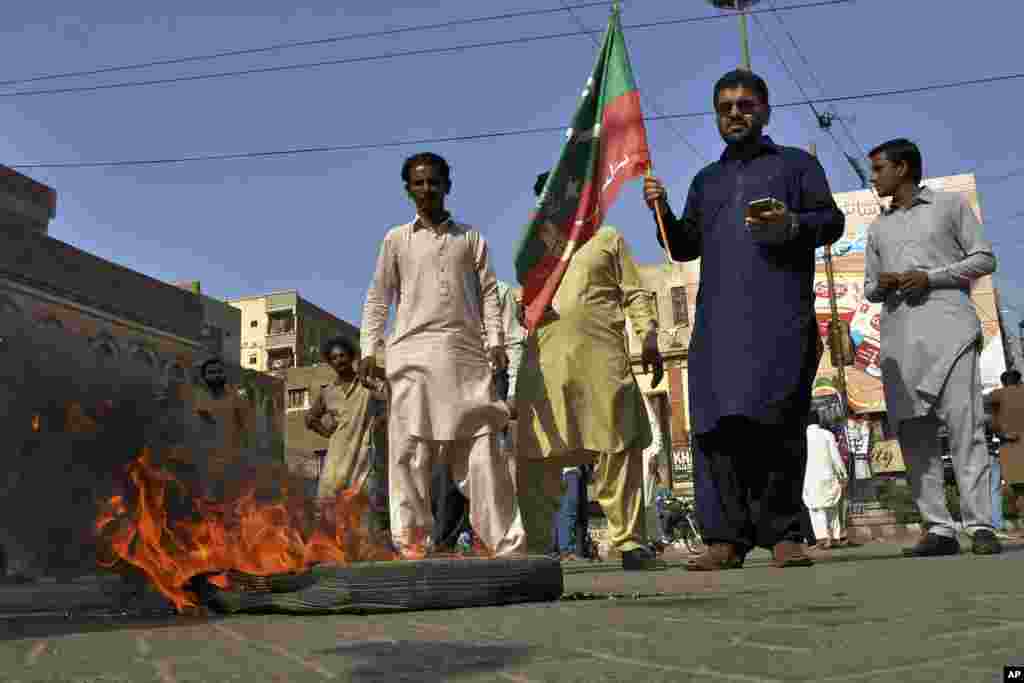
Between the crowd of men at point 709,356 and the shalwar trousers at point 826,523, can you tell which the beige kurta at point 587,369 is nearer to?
the crowd of men at point 709,356

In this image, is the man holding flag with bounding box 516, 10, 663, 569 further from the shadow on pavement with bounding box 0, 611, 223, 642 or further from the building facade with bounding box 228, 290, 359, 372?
the building facade with bounding box 228, 290, 359, 372

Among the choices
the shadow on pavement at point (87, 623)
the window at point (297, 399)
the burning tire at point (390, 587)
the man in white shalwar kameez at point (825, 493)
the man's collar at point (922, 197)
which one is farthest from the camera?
the window at point (297, 399)

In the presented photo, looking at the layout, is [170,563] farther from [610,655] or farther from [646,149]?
[646,149]

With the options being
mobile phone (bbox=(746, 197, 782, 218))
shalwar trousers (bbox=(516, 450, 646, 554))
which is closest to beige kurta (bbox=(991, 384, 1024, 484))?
shalwar trousers (bbox=(516, 450, 646, 554))

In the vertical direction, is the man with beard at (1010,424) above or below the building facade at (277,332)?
below

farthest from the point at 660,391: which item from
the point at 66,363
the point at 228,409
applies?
the point at 66,363

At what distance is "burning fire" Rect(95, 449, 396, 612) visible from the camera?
149 inches

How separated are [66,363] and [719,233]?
9.94 feet

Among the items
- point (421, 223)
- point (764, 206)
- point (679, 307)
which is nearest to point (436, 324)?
point (421, 223)

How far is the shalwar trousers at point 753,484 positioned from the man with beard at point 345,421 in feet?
9.47

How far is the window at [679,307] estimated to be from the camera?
1727 inches

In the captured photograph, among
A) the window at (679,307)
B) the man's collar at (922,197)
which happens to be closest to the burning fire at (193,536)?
the man's collar at (922,197)

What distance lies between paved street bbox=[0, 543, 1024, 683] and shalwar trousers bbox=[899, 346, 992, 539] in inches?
82.9

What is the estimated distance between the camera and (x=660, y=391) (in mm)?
42438
